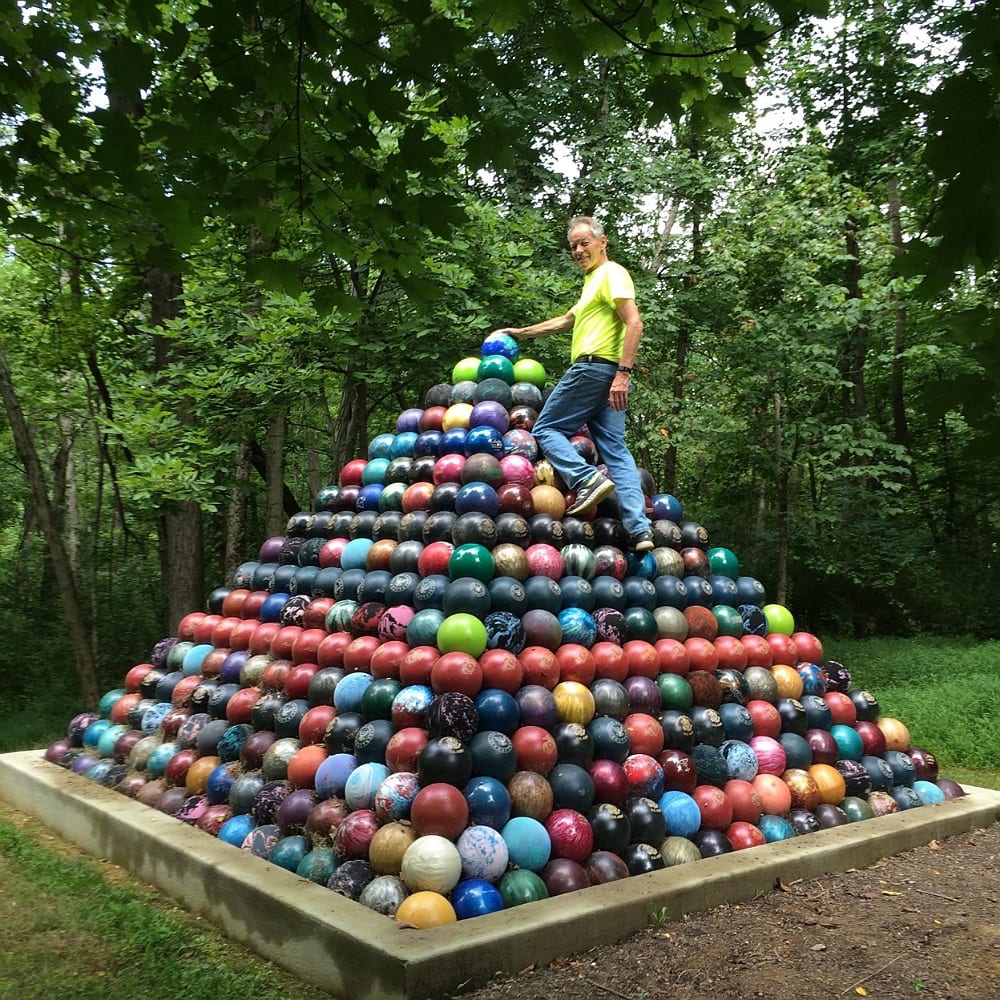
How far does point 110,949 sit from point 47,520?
6.29 meters

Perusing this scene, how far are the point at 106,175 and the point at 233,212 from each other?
20.8 inches

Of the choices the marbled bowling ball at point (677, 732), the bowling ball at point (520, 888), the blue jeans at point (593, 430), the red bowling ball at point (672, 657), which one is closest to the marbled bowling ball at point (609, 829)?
the bowling ball at point (520, 888)

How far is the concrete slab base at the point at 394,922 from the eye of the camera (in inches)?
147

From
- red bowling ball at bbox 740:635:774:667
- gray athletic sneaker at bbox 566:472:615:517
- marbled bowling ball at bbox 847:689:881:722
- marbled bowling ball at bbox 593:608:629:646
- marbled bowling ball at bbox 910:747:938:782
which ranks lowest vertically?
marbled bowling ball at bbox 910:747:938:782

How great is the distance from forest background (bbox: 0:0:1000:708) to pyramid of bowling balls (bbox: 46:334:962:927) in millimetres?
1557

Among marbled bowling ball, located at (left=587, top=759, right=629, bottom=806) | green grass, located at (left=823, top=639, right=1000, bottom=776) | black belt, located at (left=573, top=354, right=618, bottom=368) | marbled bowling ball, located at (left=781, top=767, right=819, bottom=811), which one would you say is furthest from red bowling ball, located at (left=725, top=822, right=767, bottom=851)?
green grass, located at (left=823, top=639, right=1000, bottom=776)

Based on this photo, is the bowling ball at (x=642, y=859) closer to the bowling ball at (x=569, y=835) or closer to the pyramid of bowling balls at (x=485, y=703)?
the pyramid of bowling balls at (x=485, y=703)

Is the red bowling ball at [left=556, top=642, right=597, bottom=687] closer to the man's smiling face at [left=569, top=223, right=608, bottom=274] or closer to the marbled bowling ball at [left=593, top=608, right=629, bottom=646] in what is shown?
the marbled bowling ball at [left=593, top=608, right=629, bottom=646]

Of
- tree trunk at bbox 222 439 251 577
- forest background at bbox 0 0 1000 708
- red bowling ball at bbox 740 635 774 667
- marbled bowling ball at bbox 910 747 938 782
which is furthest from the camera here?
tree trunk at bbox 222 439 251 577

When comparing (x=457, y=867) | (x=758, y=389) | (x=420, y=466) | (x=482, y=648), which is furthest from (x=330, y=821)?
(x=758, y=389)

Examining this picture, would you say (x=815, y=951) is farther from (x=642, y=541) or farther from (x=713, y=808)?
(x=642, y=541)

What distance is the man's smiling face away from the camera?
19.9 ft

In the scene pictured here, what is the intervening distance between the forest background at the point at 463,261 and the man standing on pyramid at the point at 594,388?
968 mm

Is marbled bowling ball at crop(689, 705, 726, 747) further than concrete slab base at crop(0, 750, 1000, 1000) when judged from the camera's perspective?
Yes
